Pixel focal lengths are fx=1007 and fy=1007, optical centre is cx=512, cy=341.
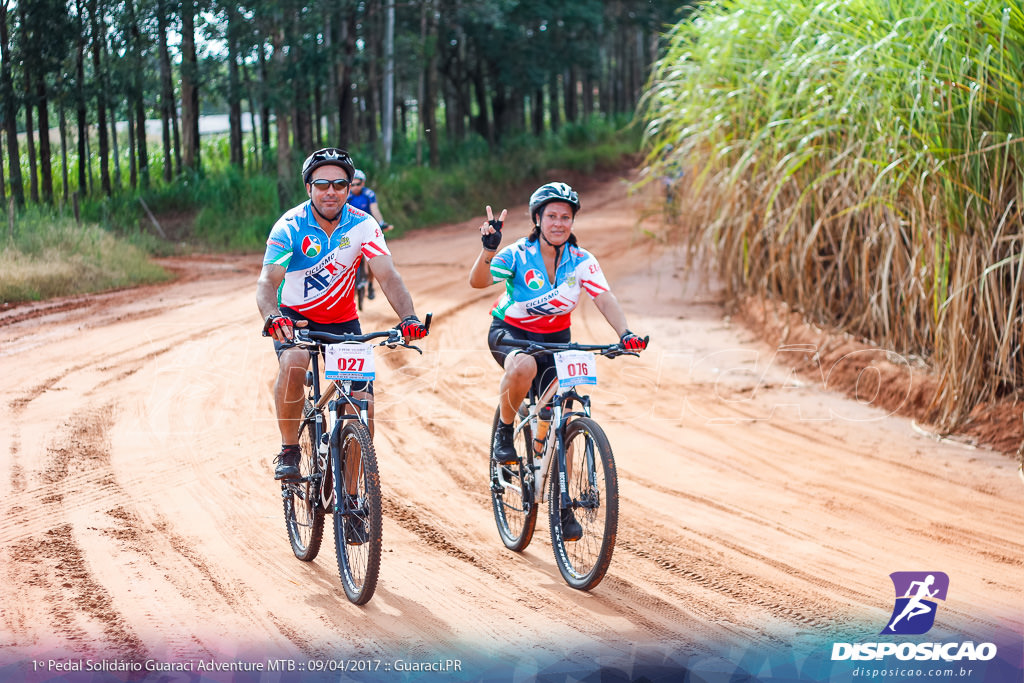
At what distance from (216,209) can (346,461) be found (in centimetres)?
1676

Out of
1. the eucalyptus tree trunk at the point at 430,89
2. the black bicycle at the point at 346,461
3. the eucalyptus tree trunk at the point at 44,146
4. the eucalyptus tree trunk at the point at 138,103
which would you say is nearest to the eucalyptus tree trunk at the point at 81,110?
the eucalyptus tree trunk at the point at 44,146

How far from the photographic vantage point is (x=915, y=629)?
4.58m

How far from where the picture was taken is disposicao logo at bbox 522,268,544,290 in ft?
17.3

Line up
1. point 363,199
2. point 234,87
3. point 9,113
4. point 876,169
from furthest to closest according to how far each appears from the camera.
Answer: point 234,87, point 9,113, point 363,199, point 876,169

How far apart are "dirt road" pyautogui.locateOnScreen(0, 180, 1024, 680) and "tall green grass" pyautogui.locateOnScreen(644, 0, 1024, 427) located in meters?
0.82

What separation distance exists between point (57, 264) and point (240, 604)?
31.8 ft

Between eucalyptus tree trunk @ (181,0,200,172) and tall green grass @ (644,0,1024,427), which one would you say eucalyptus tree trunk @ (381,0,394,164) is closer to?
eucalyptus tree trunk @ (181,0,200,172)

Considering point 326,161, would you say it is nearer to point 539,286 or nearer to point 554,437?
point 539,286

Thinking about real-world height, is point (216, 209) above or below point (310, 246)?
below

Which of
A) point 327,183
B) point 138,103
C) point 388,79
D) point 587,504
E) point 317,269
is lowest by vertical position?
point 587,504

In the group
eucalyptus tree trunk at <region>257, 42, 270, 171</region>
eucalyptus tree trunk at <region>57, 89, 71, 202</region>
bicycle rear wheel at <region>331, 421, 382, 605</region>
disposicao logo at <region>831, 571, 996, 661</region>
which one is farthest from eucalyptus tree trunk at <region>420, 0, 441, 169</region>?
disposicao logo at <region>831, 571, 996, 661</region>

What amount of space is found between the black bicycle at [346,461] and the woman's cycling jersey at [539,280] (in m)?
0.67

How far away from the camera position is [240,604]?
4.73m

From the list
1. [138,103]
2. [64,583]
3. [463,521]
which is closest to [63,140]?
[138,103]
